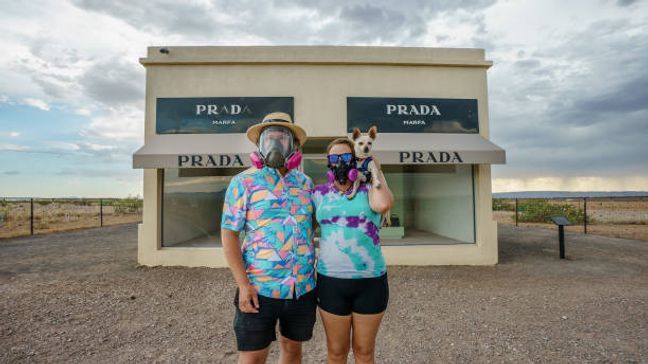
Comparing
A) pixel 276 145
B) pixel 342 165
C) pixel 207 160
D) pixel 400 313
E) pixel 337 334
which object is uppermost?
pixel 207 160

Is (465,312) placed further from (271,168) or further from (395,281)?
(271,168)

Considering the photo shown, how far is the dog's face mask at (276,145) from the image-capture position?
6.42 feet

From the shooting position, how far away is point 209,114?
7184 millimetres

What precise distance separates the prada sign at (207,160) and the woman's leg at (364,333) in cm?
492

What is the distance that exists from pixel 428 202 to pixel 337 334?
22.4 feet

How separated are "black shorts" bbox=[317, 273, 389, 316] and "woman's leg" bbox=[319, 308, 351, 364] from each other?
4cm

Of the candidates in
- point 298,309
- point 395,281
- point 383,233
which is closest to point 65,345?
point 298,309

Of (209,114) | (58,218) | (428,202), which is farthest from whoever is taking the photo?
(58,218)

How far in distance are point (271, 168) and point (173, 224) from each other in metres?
6.29

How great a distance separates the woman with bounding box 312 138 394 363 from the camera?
1.94 m

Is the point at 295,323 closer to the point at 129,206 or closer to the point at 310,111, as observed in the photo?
the point at 310,111

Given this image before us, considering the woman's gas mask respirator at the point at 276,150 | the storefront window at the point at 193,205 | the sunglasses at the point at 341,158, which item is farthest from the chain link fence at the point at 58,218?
the sunglasses at the point at 341,158

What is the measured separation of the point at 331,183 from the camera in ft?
7.01

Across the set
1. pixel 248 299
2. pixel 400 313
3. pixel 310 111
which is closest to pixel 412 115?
pixel 310 111
